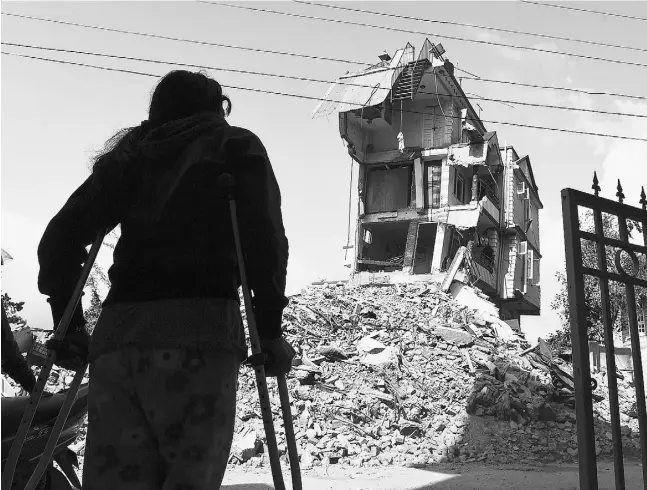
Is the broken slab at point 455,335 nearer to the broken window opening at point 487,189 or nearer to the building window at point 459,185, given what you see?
the building window at point 459,185

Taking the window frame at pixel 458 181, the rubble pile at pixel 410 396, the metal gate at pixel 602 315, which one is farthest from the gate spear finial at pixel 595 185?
the window frame at pixel 458 181

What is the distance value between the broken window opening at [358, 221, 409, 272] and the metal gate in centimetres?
Result: 1853

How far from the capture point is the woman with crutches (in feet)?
5.81

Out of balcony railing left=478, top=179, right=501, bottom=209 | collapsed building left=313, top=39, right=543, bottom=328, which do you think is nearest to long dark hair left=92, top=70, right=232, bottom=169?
collapsed building left=313, top=39, right=543, bottom=328


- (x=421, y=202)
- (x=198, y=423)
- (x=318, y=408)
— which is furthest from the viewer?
(x=421, y=202)

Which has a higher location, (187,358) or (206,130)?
(206,130)

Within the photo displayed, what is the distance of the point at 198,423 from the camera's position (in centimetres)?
175

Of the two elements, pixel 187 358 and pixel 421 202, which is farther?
pixel 421 202

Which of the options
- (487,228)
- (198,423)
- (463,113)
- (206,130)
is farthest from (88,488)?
(487,228)

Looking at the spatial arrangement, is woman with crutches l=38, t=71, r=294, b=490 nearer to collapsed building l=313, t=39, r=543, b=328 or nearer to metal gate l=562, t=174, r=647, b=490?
metal gate l=562, t=174, r=647, b=490

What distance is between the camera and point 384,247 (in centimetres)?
2477

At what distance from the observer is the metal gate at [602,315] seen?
3.35 meters

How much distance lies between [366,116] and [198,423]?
71.3 ft

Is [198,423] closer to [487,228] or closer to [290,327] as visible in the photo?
[290,327]
